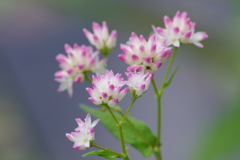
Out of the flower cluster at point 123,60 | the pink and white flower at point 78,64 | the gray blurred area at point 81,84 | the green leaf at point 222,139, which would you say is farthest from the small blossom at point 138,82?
the gray blurred area at point 81,84

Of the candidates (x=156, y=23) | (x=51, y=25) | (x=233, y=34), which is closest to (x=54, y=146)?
(x=51, y=25)

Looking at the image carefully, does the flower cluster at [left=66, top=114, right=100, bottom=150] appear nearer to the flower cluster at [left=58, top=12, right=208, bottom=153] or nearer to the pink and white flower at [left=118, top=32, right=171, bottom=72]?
the flower cluster at [left=58, top=12, right=208, bottom=153]

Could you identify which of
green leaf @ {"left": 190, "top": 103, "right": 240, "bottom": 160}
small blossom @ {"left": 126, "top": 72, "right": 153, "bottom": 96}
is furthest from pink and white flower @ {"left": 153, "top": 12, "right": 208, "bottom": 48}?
green leaf @ {"left": 190, "top": 103, "right": 240, "bottom": 160}

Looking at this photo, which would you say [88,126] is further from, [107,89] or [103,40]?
[103,40]

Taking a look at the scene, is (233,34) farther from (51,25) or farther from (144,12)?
(51,25)

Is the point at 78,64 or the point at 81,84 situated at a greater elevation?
the point at 81,84

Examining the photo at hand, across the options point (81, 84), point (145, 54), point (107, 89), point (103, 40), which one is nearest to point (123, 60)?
point (145, 54)

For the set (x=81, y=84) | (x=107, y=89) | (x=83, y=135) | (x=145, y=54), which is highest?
(x=81, y=84)
